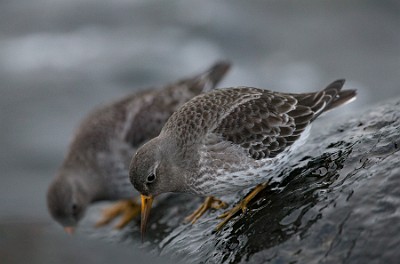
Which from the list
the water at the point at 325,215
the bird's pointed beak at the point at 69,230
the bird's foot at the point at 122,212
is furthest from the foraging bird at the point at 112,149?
the water at the point at 325,215

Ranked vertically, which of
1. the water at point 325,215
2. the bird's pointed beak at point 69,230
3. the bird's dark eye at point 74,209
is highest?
the bird's dark eye at point 74,209

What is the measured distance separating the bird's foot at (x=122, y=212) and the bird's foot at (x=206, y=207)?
2061 millimetres

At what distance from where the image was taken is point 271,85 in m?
15.2

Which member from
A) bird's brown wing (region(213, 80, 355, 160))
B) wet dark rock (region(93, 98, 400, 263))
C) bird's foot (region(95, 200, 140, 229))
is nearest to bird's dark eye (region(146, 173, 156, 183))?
wet dark rock (region(93, 98, 400, 263))

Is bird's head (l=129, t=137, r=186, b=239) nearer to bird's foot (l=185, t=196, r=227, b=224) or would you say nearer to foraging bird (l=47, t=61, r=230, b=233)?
bird's foot (l=185, t=196, r=227, b=224)

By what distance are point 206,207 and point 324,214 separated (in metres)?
2.25

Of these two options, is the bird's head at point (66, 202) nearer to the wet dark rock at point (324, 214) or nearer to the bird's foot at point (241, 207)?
the wet dark rock at point (324, 214)

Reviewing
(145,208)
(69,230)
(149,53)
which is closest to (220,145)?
(145,208)

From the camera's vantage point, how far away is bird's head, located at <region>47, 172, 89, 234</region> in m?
9.29

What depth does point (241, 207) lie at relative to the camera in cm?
675

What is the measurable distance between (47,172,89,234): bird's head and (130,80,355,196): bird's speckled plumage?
2.71 meters

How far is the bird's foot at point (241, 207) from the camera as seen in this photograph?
6.57 meters

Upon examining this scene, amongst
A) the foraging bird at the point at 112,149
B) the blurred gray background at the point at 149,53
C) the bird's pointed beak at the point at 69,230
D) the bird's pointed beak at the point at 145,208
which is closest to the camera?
the bird's pointed beak at the point at 145,208

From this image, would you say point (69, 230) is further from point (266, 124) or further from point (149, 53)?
point (149, 53)
